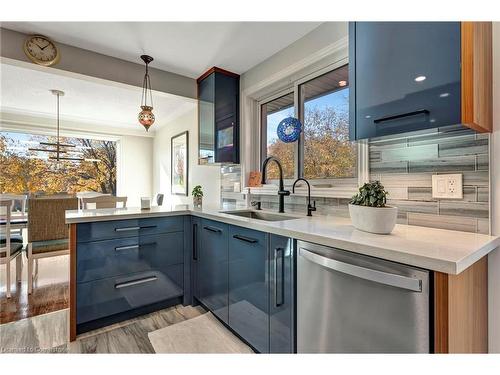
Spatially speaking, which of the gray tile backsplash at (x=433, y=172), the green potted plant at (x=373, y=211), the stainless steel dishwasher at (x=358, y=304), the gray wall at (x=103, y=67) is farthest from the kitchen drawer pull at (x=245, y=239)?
the gray wall at (x=103, y=67)

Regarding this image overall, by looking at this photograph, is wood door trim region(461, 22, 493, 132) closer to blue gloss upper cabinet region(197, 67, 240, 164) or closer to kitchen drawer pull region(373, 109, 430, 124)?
kitchen drawer pull region(373, 109, 430, 124)

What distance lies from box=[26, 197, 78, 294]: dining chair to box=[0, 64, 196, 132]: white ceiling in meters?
1.33

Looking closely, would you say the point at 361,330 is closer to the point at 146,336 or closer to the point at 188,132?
the point at 146,336

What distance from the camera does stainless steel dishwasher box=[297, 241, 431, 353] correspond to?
31.6 inches

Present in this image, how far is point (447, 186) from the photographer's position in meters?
1.19

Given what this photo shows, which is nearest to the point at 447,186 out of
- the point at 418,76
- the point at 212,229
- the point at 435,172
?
the point at 435,172

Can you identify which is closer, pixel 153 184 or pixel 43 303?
pixel 43 303

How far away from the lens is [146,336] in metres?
1.75

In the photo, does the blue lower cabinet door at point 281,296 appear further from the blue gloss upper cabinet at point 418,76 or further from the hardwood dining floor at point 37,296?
the hardwood dining floor at point 37,296

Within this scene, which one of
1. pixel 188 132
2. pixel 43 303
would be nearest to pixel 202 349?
pixel 43 303

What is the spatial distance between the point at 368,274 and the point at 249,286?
811mm

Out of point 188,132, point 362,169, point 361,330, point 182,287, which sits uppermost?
point 188,132

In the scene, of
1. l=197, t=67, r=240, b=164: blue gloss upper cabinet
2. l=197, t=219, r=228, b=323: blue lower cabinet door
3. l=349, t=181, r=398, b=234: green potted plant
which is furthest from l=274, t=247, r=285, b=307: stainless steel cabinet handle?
l=197, t=67, r=240, b=164: blue gloss upper cabinet

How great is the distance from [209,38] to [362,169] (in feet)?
5.36
